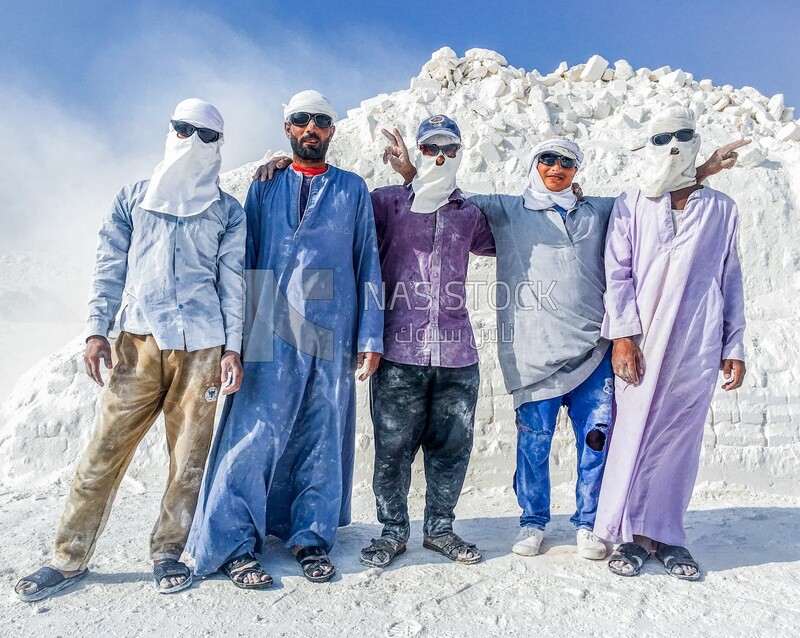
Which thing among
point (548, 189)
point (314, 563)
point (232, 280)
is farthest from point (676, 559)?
point (232, 280)

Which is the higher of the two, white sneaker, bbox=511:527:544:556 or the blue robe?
the blue robe

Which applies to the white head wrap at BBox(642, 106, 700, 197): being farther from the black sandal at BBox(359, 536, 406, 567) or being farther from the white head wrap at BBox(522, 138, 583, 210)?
the black sandal at BBox(359, 536, 406, 567)

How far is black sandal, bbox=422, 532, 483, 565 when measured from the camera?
2.88 metres

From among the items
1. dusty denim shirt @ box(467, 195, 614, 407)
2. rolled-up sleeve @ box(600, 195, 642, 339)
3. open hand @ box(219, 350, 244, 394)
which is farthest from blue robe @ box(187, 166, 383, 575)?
rolled-up sleeve @ box(600, 195, 642, 339)

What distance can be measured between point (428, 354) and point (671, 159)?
1438mm

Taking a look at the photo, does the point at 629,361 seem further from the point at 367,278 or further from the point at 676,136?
the point at 367,278

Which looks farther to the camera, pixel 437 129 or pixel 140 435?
pixel 437 129

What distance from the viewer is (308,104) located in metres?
2.94

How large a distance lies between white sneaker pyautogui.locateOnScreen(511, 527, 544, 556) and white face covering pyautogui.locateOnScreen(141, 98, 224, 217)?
2.08m

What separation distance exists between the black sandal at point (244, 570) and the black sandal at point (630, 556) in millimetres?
1483

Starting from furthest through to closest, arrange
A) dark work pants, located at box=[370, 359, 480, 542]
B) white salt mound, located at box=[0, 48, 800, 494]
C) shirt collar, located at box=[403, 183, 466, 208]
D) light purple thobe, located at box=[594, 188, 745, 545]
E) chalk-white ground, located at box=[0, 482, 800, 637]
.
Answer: white salt mound, located at box=[0, 48, 800, 494], shirt collar, located at box=[403, 183, 466, 208], dark work pants, located at box=[370, 359, 480, 542], light purple thobe, located at box=[594, 188, 745, 545], chalk-white ground, located at box=[0, 482, 800, 637]

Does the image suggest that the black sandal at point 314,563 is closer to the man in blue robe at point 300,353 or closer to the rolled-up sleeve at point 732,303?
the man in blue robe at point 300,353

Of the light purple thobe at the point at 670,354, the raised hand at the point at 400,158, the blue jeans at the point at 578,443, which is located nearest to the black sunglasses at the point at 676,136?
the light purple thobe at the point at 670,354

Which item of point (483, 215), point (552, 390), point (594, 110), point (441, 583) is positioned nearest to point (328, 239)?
point (483, 215)
